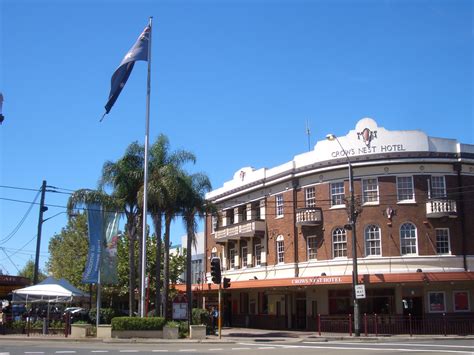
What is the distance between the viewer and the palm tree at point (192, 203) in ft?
116

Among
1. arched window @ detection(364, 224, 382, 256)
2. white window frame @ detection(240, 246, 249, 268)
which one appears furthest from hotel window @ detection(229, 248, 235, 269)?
arched window @ detection(364, 224, 382, 256)

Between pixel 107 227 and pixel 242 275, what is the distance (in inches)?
710

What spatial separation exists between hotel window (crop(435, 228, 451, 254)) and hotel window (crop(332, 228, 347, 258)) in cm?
576

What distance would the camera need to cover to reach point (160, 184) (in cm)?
3381

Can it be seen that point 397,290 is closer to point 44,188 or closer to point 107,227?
point 107,227

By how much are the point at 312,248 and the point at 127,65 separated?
19224mm

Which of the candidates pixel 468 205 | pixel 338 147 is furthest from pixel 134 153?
pixel 468 205

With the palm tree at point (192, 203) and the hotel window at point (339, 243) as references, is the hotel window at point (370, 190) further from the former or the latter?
the palm tree at point (192, 203)

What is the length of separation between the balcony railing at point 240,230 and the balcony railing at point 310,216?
204 inches

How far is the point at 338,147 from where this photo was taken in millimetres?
40531

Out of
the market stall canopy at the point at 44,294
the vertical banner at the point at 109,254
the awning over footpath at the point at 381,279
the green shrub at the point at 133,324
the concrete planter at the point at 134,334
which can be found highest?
the vertical banner at the point at 109,254

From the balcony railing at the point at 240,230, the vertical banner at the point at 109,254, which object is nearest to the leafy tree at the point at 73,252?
the balcony railing at the point at 240,230

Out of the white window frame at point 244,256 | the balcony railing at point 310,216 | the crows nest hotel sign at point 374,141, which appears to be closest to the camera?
the crows nest hotel sign at point 374,141

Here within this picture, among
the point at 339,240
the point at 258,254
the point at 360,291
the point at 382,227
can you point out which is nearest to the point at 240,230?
the point at 258,254
